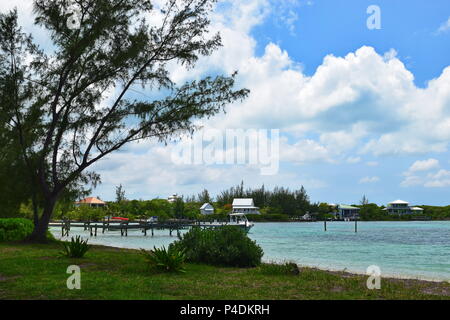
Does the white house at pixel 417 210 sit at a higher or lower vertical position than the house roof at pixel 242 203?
lower

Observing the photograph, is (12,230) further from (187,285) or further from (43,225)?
(187,285)

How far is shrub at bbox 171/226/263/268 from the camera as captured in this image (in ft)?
58.0

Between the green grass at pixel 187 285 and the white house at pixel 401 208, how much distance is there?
563ft

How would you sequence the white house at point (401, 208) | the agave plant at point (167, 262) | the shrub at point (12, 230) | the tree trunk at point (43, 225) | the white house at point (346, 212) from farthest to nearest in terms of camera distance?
the white house at point (401, 208)
the white house at point (346, 212)
the shrub at point (12, 230)
the tree trunk at point (43, 225)
the agave plant at point (167, 262)

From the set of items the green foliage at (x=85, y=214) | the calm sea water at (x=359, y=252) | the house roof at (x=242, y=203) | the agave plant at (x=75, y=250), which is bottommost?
→ the calm sea water at (x=359, y=252)

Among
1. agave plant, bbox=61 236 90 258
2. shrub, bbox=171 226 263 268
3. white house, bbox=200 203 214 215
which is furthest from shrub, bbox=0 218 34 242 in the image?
white house, bbox=200 203 214 215

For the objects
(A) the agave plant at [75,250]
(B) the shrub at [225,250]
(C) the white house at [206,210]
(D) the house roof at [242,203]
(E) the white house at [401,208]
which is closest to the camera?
(B) the shrub at [225,250]

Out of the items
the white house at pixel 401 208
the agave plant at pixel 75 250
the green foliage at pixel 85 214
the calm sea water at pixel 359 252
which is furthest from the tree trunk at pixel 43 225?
the white house at pixel 401 208

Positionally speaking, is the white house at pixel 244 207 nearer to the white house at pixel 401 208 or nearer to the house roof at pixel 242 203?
the house roof at pixel 242 203

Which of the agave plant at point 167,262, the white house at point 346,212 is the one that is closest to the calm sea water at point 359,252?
the agave plant at point 167,262

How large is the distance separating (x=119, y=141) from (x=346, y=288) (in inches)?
750

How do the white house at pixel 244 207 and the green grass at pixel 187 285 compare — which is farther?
the white house at pixel 244 207

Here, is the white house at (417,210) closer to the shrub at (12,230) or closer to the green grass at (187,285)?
the shrub at (12,230)

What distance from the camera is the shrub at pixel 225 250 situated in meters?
17.7
